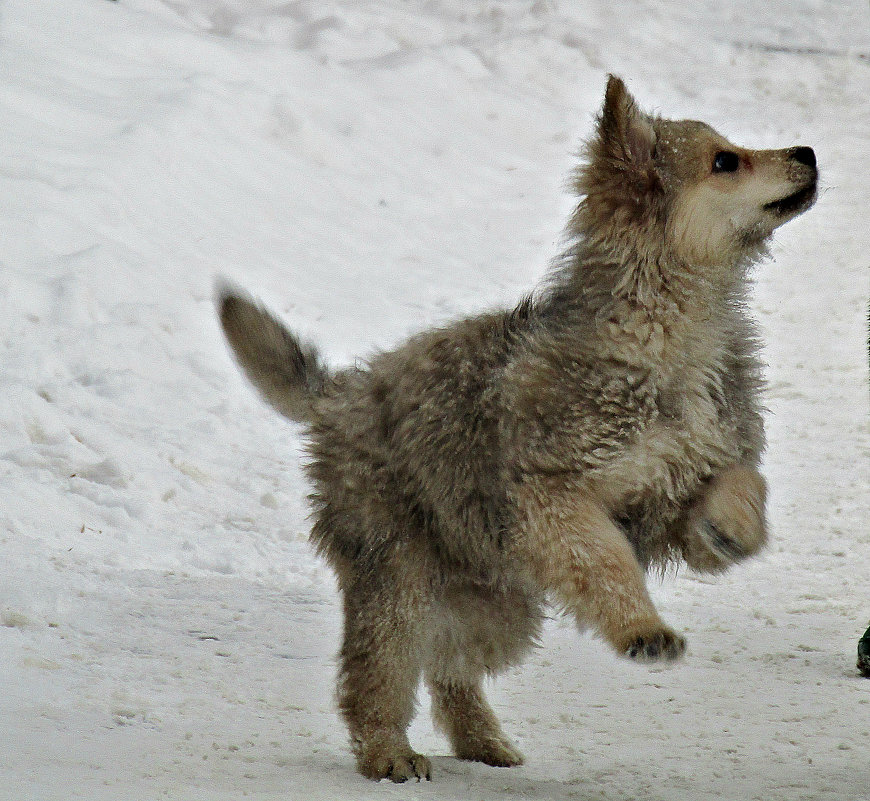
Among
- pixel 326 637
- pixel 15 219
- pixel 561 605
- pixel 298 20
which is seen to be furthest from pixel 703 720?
pixel 298 20

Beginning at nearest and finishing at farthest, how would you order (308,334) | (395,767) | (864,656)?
1. (395,767)
2. (864,656)
3. (308,334)

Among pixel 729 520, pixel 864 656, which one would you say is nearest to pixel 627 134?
pixel 729 520

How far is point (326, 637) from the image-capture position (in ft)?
17.5

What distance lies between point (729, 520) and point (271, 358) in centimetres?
169

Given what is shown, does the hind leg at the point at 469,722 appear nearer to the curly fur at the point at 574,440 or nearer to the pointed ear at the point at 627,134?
the curly fur at the point at 574,440

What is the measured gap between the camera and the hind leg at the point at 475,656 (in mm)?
4070

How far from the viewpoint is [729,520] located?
148 inches

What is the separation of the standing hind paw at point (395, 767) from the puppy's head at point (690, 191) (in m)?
1.79

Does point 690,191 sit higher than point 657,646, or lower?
higher

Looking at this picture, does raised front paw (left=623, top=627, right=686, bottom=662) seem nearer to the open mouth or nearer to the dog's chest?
the dog's chest

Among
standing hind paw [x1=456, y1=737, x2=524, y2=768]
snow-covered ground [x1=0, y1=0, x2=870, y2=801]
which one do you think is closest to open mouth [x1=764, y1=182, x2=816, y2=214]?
snow-covered ground [x1=0, y1=0, x2=870, y2=801]

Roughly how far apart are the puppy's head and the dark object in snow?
1.81 meters

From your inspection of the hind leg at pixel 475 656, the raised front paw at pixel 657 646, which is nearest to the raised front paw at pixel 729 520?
the raised front paw at pixel 657 646

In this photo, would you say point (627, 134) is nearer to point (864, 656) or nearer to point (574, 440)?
point (574, 440)
